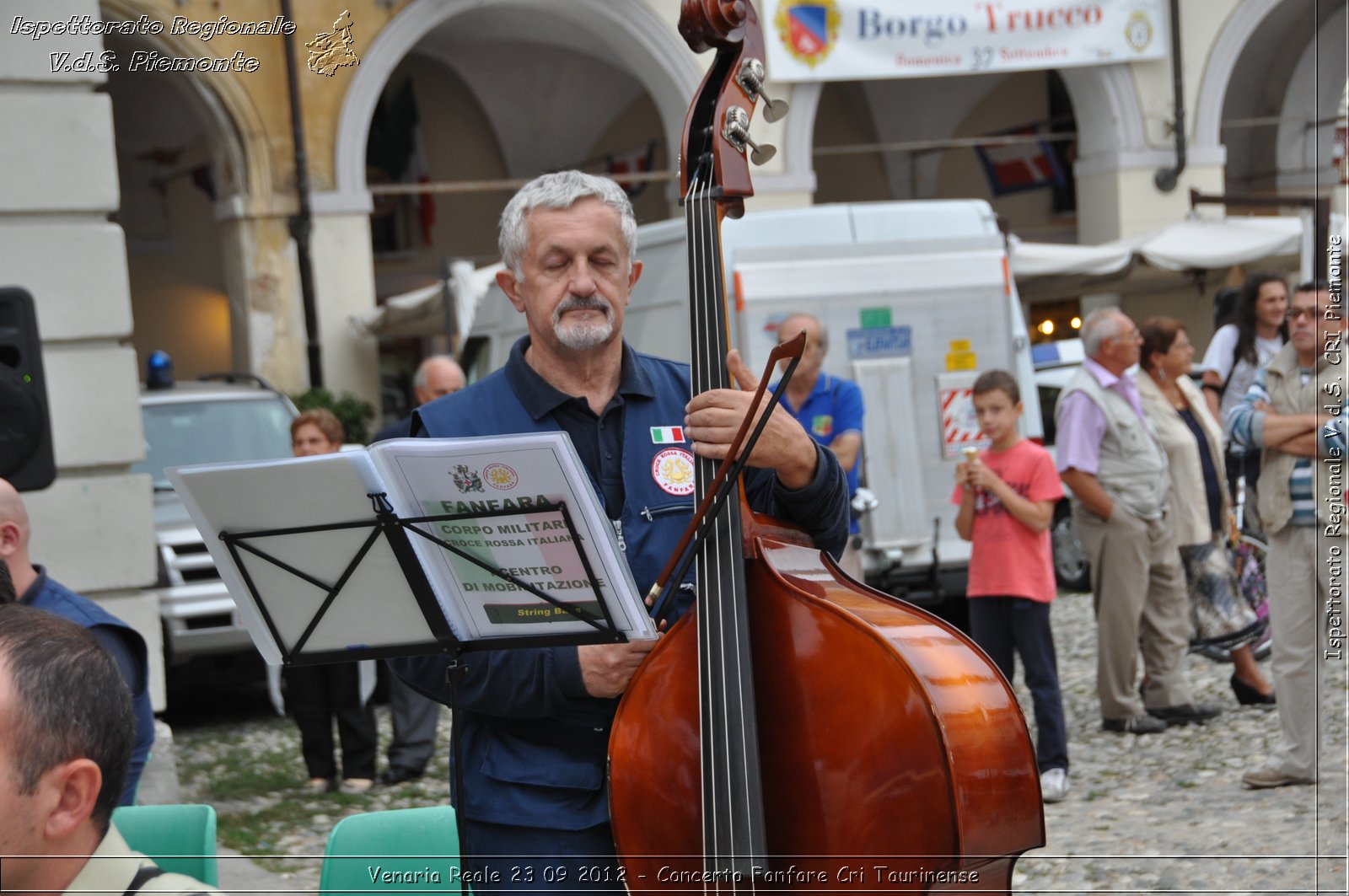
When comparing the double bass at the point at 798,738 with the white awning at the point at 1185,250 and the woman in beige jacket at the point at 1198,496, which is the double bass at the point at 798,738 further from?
the white awning at the point at 1185,250

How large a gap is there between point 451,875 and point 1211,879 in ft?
9.22

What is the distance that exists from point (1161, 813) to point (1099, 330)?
7.32 feet

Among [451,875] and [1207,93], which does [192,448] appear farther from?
[1207,93]

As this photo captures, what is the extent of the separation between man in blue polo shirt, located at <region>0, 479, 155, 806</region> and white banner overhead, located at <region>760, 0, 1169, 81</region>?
12035 mm

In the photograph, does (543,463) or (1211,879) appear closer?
(543,463)

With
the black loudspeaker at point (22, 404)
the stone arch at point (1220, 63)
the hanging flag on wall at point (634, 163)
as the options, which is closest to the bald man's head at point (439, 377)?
the black loudspeaker at point (22, 404)

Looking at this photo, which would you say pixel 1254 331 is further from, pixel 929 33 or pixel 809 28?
pixel 929 33

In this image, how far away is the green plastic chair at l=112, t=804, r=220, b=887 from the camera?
3.03 metres

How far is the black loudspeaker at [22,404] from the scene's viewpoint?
419 centimetres

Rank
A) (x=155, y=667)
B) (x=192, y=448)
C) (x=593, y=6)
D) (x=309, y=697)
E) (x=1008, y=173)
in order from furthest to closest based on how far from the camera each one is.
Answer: (x=1008, y=173), (x=593, y=6), (x=192, y=448), (x=309, y=697), (x=155, y=667)

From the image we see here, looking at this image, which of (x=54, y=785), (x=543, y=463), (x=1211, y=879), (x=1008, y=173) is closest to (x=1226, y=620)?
(x=1211, y=879)

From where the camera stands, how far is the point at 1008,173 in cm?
2236

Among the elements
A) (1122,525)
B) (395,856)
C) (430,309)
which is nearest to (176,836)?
(395,856)

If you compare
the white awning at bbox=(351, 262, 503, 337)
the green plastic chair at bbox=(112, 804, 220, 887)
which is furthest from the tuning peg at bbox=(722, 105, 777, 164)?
the white awning at bbox=(351, 262, 503, 337)
